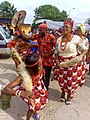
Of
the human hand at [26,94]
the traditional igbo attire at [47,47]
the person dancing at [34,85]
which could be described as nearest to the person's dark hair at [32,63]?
the person dancing at [34,85]

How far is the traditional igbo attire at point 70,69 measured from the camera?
472cm

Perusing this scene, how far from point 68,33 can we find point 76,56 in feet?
1.57

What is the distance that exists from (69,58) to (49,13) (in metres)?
63.4

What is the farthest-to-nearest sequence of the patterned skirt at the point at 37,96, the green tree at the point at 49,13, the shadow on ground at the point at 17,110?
the green tree at the point at 49,13
the shadow on ground at the point at 17,110
the patterned skirt at the point at 37,96

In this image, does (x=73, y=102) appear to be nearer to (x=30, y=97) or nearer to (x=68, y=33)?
(x=68, y=33)

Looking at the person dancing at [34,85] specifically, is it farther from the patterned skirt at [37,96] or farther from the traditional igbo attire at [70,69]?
the traditional igbo attire at [70,69]

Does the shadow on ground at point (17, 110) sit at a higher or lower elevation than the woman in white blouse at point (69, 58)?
lower

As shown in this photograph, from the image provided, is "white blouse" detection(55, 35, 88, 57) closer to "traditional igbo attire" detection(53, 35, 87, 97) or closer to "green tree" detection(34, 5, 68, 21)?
"traditional igbo attire" detection(53, 35, 87, 97)

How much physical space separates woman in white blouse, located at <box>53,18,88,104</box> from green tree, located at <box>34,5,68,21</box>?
59.1 metres

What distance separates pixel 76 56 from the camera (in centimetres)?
475

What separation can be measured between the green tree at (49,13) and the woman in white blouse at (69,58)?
59.1 meters

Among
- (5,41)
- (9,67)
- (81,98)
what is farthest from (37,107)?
(5,41)

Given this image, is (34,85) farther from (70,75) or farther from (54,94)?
(54,94)

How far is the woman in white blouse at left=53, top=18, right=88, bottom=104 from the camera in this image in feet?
15.5
